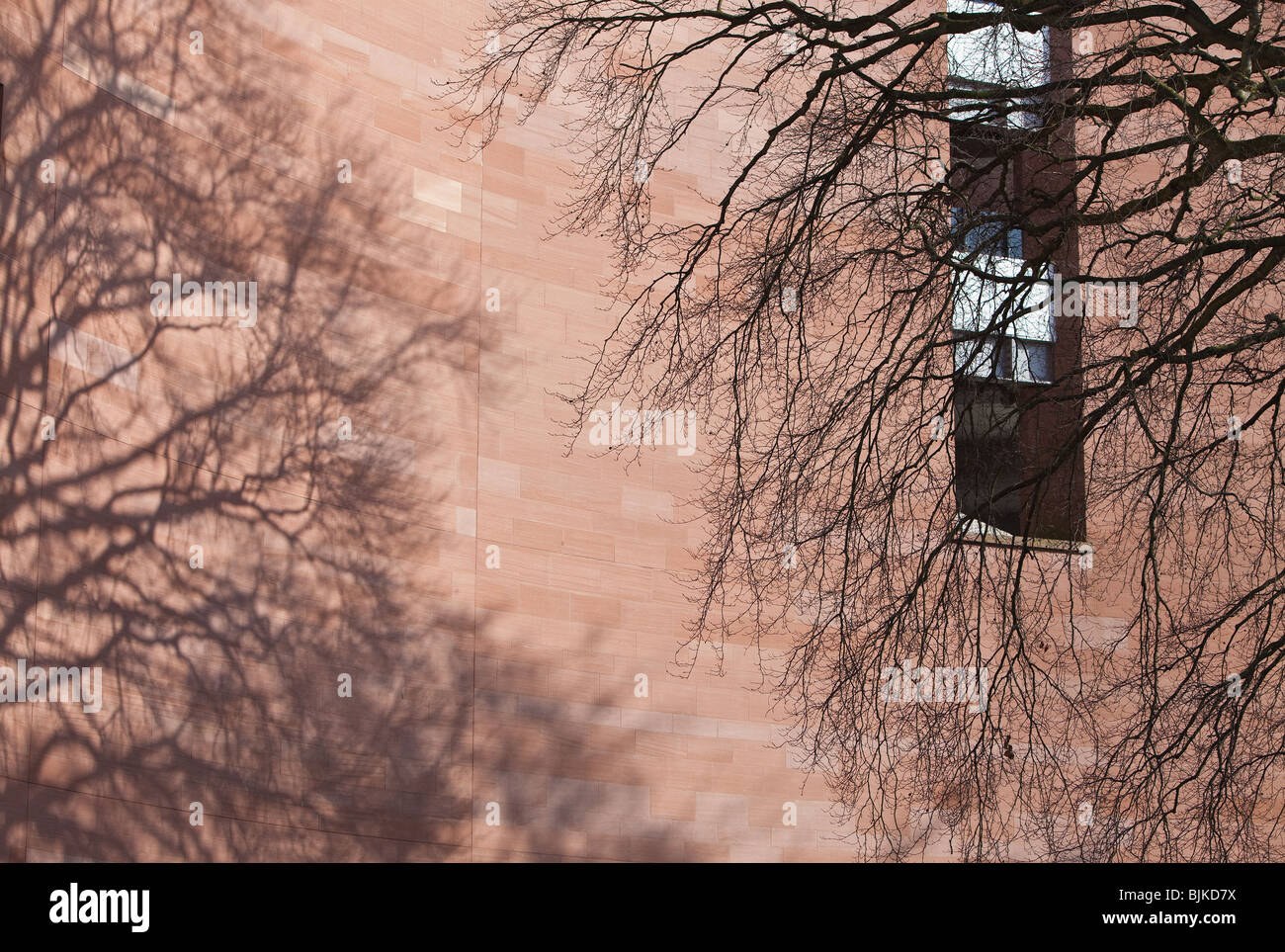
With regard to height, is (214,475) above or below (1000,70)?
below

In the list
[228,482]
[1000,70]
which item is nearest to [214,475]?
[228,482]

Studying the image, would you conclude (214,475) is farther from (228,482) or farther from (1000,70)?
(1000,70)

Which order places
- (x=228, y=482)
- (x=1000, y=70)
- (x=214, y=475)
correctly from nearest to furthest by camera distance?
(x=1000, y=70), (x=214, y=475), (x=228, y=482)

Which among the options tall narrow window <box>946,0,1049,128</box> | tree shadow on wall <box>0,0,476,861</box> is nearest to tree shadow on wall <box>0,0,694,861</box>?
tree shadow on wall <box>0,0,476,861</box>

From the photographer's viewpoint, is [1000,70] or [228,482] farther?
[228,482]

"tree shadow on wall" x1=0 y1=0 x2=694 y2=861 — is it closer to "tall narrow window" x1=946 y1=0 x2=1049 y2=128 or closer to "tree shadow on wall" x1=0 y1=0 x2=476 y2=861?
"tree shadow on wall" x1=0 y1=0 x2=476 y2=861

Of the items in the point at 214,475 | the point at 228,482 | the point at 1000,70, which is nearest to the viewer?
the point at 1000,70

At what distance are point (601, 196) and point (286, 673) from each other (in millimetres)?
5041

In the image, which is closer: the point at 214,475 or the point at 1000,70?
the point at 1000,70

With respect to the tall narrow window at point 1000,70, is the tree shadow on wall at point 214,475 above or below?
below

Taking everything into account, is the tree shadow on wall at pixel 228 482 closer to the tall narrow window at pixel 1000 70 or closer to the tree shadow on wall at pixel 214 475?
the tree shadow on wall at pixel 214 475

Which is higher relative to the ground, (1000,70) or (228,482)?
(1000,70)

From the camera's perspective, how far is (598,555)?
47.0ft

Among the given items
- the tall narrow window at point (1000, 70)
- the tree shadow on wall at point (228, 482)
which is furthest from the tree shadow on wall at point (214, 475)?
the tall narrow window at point (1000, 70)
